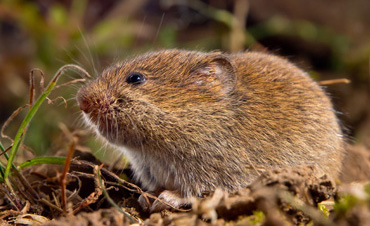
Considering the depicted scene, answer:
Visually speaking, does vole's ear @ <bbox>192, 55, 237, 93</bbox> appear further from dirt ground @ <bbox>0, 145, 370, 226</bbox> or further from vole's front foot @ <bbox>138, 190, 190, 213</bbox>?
dirt ground @ <bbox>0, 145, 370, 226</bbox>

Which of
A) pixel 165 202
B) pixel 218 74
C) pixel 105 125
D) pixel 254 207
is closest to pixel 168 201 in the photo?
pixel 165 202

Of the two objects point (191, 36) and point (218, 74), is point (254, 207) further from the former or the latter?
point (191, 36)

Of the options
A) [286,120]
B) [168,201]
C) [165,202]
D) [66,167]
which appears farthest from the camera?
[286,120]

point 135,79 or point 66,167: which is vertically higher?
point 135,79

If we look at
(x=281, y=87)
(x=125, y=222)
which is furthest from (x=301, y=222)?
(x=281, y=87)

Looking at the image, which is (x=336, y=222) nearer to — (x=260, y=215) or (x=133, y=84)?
(x=260, y=215)

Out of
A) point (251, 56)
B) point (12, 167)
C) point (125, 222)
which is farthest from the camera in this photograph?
point (251, 56)

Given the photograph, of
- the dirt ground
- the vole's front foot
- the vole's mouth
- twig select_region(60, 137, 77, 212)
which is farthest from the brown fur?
twig select_region(60, 137, 77, 212)
